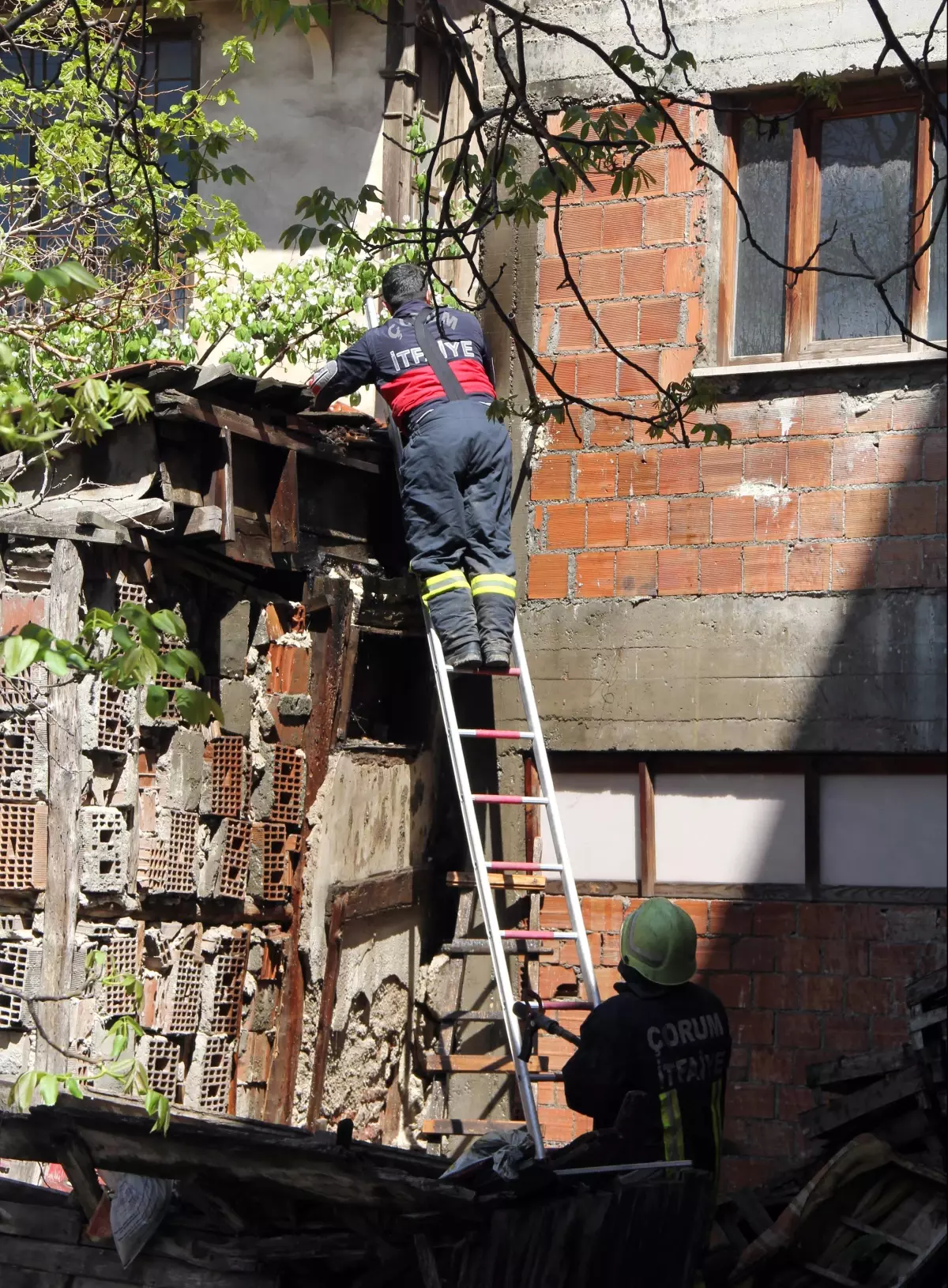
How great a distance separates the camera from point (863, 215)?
26.5ft

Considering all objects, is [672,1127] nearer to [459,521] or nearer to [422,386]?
[459,521]

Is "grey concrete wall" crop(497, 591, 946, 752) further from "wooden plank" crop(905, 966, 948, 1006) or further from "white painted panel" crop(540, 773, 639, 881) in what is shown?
"wooden plank" crop(905, 966, 948, 1006)

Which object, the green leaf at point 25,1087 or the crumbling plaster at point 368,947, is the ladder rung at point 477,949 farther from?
the green leaf at point 25,1087

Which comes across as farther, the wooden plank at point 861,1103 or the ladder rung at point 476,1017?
the ladder rung at point 476,1017

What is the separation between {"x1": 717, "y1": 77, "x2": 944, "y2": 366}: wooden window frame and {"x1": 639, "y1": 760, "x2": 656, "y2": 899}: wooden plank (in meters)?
2.10

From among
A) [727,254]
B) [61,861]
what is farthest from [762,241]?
[61,861]

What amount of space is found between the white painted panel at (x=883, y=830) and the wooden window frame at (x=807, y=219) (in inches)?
81.8

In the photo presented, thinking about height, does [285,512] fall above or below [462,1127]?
above

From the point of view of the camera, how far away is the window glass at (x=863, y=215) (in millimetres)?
7980

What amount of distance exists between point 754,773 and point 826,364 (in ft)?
6.45

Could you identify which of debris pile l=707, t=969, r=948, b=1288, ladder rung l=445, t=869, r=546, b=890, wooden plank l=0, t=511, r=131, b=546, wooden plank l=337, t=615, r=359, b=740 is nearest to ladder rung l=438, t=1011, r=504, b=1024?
ladder rung l=445, t=869, r=546, b=890

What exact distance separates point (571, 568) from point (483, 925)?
1.79 metres

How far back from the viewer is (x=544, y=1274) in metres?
4.35

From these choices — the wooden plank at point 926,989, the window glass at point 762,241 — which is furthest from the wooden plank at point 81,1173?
the window glass at point 762,241
